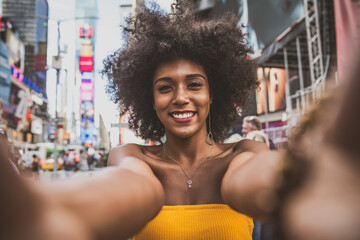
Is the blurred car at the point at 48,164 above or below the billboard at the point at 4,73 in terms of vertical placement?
below

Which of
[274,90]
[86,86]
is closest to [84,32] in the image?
[86,86]

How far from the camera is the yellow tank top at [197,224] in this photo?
62.9 inches

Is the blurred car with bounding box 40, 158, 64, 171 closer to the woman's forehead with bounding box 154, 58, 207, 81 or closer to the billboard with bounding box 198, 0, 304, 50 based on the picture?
the billboard with bounding box 198, 0, 304, 50

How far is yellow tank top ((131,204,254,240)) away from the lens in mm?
1597

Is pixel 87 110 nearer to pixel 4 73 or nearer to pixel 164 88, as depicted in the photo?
pixel 4 73

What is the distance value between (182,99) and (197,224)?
0.69 meters

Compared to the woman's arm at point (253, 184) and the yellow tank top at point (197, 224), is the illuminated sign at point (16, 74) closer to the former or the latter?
the yellow tank top at point (197, 224)

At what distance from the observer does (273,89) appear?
12703mm

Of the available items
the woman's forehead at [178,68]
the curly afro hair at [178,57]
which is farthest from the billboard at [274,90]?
the woman's forehead at [178,68]

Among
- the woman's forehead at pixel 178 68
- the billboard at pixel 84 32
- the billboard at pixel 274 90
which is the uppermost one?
the billboard at pixel 84 32

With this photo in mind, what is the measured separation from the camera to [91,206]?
27.2 inches

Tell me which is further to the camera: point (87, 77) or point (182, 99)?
point (87, 77)

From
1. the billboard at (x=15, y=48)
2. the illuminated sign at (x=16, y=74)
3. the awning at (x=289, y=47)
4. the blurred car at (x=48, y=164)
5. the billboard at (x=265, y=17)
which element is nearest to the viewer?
the awning at (x=289, y=47)

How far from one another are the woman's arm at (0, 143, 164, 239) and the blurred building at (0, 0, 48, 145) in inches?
620
